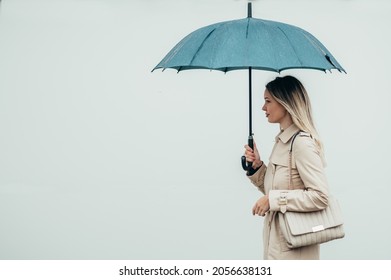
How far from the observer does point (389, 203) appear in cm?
745

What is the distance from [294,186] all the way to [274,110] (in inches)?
14.5

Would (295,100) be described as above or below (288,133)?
above

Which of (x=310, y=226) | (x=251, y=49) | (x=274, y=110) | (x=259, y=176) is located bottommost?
(x=310, y=226)

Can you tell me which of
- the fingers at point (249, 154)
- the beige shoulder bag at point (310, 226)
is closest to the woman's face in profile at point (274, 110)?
the beige shoulder bag at point (310, 226)

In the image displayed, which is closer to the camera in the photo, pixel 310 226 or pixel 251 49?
pixel 251 49

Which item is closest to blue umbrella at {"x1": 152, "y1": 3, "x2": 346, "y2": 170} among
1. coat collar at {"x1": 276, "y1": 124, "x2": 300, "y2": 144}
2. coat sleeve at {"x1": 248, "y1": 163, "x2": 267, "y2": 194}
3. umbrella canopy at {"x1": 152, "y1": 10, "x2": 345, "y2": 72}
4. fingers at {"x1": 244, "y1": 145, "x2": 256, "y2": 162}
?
umbrella canopy at {"x1": 152, "y1": 10, "x2": 345, "y2": 72}

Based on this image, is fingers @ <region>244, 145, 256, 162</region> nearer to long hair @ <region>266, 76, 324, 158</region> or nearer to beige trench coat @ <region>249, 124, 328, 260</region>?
beige trench coat @ <region>249, 124, 328, 260</region>

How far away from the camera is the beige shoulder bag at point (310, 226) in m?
4.82

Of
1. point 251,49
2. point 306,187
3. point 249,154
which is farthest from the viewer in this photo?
point 249,154

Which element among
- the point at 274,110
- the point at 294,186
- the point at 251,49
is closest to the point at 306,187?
the point at 294,186

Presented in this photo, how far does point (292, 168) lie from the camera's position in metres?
4.88

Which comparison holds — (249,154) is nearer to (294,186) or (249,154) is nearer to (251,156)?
(251,156)

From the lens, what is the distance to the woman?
189 inches

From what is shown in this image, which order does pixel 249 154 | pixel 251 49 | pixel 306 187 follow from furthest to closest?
pixel 249 154 → pixel 306 187 → pixel 251 49
